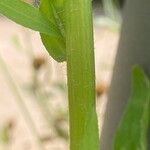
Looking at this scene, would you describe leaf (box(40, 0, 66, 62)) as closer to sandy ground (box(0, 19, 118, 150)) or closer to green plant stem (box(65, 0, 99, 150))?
green plant stem (box(65, 0, 99, 150))

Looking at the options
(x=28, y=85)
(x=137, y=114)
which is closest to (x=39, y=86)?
(x=28, y=85)

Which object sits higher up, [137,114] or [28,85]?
[137,114]

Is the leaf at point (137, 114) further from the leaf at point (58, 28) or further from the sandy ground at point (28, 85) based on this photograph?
the sandy ground at point (28, 85)

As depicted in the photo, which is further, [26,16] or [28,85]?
[28,85]

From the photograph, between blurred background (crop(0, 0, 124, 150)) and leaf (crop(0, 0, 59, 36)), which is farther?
blurred background (crop(0, 0, 124, 150))

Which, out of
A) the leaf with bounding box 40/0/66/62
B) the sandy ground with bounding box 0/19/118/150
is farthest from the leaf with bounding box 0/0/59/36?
the sandy ground with bounding box 0/19/118/150

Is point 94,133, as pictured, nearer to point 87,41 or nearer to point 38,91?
point 87,41

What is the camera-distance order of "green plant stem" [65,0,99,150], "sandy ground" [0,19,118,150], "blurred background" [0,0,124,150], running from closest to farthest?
"green plant stem" [65,0,99,150], "blurred background" [0,0,124,150], "sandy ground" [0,19,118,150]

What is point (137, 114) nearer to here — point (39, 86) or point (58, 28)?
point (58, 28)
